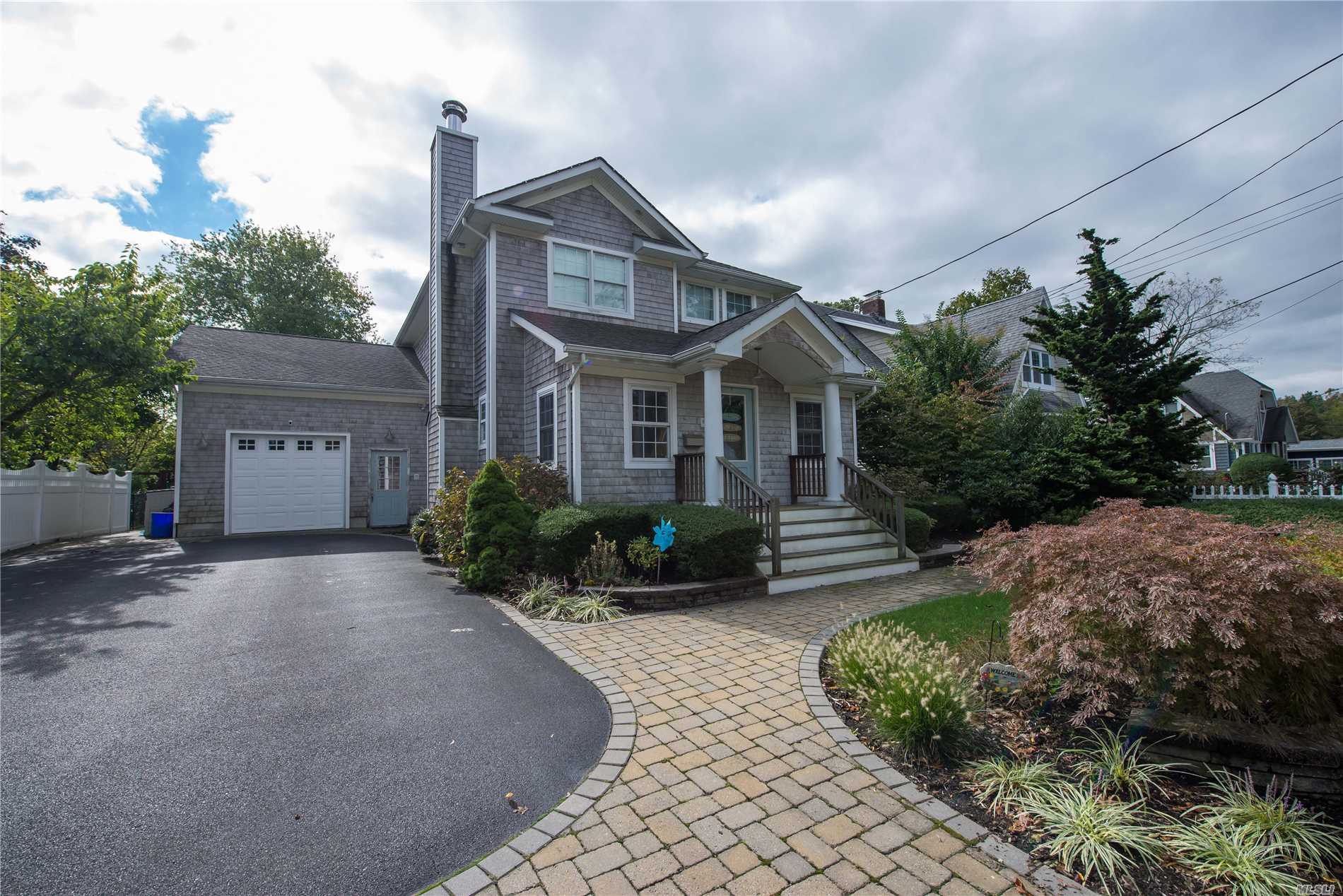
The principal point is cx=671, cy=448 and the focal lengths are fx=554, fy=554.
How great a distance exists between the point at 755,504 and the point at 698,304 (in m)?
6.53

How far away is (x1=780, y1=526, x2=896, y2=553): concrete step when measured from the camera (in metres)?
8.59

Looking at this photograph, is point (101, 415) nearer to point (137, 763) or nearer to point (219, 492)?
point (219, 492)

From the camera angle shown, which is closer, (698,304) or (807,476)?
(807,476)

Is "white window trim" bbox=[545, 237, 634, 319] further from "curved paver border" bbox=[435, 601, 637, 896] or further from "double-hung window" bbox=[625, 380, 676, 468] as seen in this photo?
"curved paver border" bbox=[435, 601, 637, 896]

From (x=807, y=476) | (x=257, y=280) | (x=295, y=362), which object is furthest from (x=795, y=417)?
(x=257, y=280)

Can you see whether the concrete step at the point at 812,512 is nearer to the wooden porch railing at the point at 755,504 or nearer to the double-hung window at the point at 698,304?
the wooden porch railing at the point at 755,504

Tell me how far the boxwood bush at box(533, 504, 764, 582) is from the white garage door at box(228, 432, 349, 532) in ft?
31.5

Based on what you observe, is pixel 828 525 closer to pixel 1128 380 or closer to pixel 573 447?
pixel 573 447

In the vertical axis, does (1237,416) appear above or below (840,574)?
above

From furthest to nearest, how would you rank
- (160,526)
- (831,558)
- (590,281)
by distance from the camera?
(160,526), (590,281), (831,558)

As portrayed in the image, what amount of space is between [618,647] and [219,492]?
13.1 metres

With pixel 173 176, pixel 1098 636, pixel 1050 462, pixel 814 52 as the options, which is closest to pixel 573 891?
pixel 1098 636

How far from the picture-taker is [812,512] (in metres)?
9.59

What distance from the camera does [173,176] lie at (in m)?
8.32
